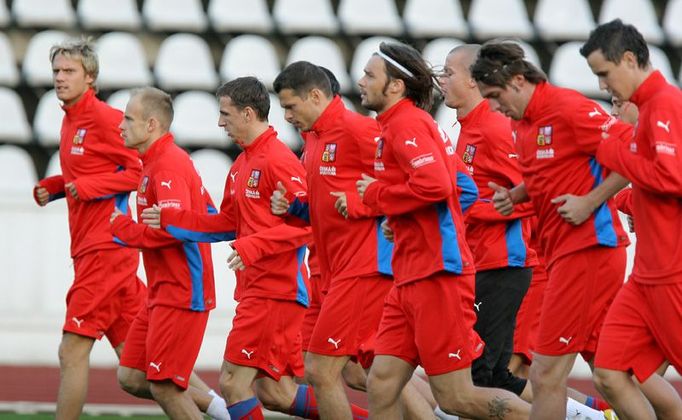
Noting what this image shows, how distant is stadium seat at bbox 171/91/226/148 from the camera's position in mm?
16500

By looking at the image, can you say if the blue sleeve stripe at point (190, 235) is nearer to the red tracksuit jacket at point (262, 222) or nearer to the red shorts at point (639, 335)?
the red tracksuit jacket at point (262, 222)

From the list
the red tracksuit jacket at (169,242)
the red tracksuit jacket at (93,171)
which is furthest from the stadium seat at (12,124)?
the red tracksuit jacket at (169,242)

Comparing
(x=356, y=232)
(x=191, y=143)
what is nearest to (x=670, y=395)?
(x=356, y=232)

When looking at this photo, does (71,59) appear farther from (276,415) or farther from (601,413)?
(601,413)

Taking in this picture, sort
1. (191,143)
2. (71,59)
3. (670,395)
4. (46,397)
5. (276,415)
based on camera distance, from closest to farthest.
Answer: (670,395) < (71,59) < (276,415) < (46,397) < (191,143)

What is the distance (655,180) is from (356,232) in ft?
7.09

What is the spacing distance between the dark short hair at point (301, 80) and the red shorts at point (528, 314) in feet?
7.13

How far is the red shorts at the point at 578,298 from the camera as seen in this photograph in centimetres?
694

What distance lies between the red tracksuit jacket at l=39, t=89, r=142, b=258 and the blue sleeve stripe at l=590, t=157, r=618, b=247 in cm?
356

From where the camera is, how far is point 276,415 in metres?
10.8

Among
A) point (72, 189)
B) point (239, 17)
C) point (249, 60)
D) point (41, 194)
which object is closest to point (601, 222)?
point (72, 189)

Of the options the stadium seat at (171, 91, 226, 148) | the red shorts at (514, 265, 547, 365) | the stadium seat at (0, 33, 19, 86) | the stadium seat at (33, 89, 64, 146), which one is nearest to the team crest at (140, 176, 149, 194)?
the red shorts at (514, 265, 547, 365)

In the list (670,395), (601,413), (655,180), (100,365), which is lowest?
(100,365)

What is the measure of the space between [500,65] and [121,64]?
1082 centimetres
